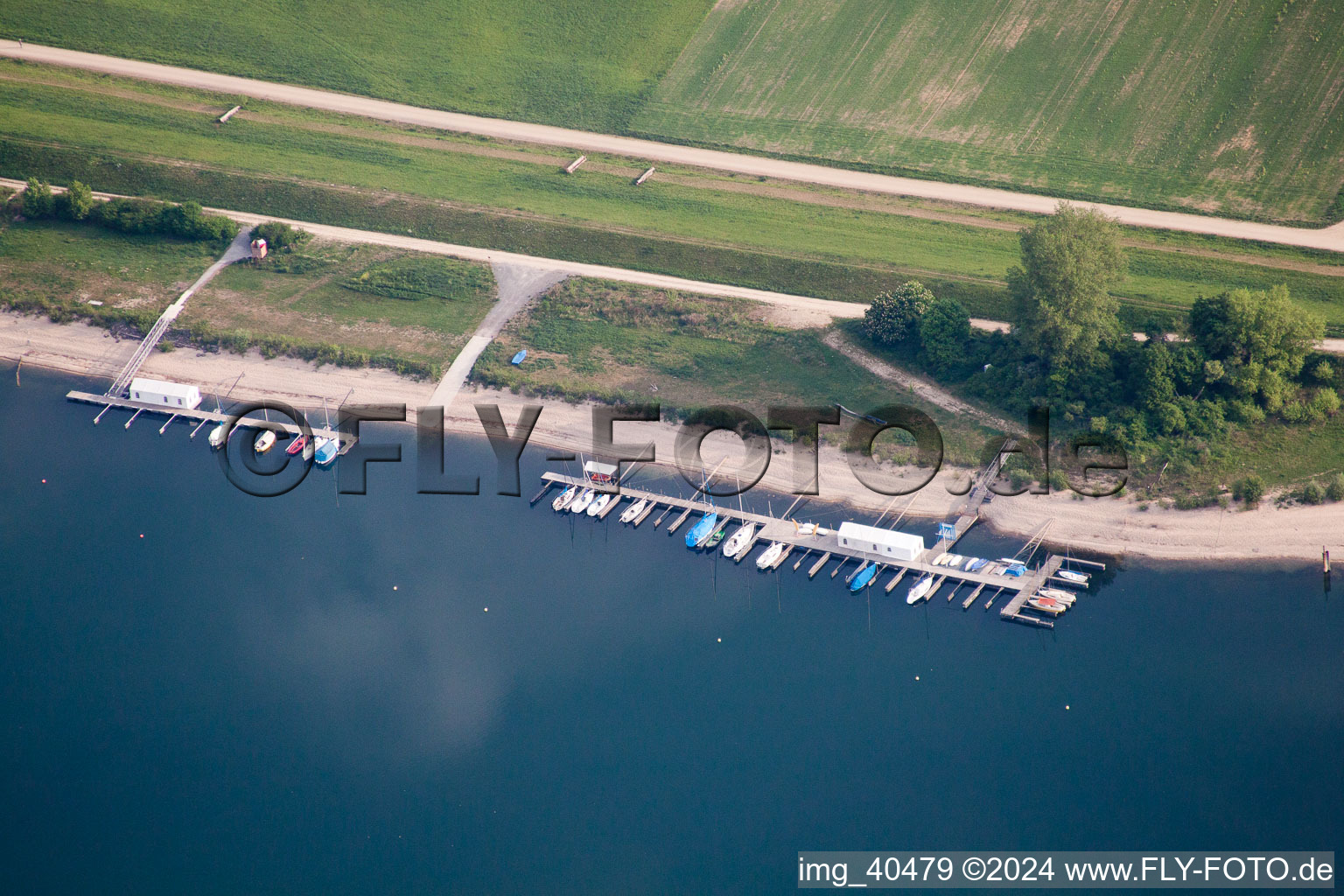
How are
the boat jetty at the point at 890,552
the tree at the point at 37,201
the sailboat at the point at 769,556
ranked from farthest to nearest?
the tree at the point at 37,201 < the sailboat at the point at 769,556 < the boat jetty at the point at 890,552

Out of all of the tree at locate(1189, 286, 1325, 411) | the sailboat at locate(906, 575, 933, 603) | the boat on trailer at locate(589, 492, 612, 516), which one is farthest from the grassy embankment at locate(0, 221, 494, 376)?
the tree at locate(1189, 286, 1325, 411)

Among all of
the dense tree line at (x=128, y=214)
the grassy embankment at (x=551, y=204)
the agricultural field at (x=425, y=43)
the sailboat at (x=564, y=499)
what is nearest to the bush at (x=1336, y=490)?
the grassy embankment at (x=551, y=204)

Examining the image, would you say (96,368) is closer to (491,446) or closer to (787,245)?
(491,446)

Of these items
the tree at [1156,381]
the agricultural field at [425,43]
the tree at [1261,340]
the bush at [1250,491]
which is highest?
the agricultural field at [425,43]

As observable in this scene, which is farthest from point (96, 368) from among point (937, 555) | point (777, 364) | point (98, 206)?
point (937, 555)

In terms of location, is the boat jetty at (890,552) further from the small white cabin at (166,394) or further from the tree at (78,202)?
the tree at (78,202)

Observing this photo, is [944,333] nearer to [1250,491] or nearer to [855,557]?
[855,557]

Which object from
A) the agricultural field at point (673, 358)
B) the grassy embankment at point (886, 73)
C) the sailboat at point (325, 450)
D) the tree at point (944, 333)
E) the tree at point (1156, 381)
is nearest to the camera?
the tree at point (1156, 381)
